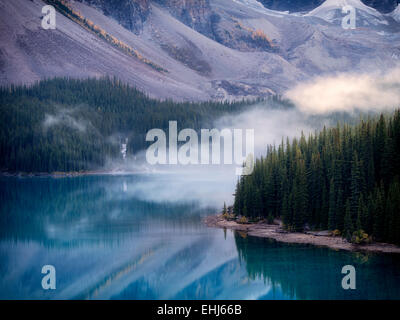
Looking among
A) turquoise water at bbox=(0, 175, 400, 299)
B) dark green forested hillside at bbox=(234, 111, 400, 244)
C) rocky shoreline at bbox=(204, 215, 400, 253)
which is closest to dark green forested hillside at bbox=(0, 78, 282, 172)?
turquoise water at bbox=(0, 175, 400, 299)

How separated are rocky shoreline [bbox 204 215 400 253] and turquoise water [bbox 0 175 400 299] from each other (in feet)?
3.95

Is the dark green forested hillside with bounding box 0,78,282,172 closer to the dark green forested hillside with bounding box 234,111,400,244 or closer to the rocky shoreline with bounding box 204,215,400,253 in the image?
the rocky shoreline with bounding box 204,215,400,253

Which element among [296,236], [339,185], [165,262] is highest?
[339,185]

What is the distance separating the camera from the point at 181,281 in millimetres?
38062

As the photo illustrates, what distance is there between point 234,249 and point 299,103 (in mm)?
145358

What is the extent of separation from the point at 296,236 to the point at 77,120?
11611cm

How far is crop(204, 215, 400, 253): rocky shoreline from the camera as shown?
42.7 m

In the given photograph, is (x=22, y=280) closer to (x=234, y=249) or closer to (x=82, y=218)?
(x=234, y=249)

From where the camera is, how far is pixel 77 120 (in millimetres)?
154750

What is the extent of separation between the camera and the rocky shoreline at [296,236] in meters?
42.7

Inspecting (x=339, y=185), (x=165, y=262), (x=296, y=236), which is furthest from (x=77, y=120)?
(x=165, y=262)

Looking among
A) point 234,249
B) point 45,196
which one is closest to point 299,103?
point 45,196

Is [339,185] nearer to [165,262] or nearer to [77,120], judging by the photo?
[165,262]

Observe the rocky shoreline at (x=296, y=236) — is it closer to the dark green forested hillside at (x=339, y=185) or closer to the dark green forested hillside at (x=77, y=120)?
the dark green forested hillside at (x=339, y=185)
